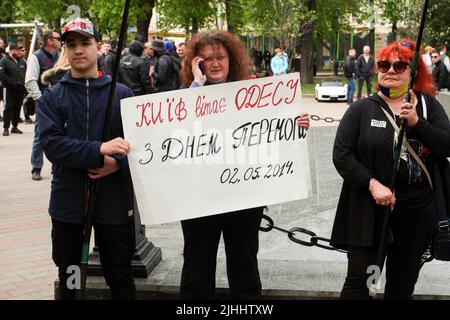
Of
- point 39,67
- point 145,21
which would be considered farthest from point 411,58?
point 145,21

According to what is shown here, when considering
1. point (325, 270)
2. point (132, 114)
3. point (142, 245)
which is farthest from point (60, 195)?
point (325, 270)

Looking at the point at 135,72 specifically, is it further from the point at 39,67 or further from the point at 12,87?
the point at 12,87

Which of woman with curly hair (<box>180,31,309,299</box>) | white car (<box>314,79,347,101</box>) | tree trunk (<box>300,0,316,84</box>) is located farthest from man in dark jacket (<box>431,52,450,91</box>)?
woman with curly hair (<box>180,31,309,299</box>)

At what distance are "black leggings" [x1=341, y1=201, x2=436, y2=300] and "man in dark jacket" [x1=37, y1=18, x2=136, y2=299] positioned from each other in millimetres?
1201

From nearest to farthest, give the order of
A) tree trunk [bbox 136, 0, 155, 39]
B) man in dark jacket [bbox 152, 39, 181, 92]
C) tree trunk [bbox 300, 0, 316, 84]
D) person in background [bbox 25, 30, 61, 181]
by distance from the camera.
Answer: person in background [bbox 25, 30, 61, 181] → man in dark jacket [bbox 152, 39, 181, 92] → tree trunk [bbox 136, 0, 155, 39] → tree trunk [bbox 300, 0, 316, 84]

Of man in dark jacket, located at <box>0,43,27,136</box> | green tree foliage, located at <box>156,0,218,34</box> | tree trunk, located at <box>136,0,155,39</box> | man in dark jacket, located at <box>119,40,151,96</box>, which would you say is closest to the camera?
man in dark jacket, located at <box>119,40,151,96</box>

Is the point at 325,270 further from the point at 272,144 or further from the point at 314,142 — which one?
the point at 314,142

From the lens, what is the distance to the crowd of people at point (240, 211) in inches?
130

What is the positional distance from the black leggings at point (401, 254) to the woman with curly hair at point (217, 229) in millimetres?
536

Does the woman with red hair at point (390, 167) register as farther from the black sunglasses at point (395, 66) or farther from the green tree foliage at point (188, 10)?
the green tree foliage at point (188, 10)

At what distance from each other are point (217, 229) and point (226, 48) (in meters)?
0.97

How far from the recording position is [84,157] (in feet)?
10.5

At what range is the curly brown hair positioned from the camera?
11.5ft

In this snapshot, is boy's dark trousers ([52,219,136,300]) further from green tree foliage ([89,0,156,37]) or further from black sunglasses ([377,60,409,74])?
green tree foliage ([89,0,156,37])
